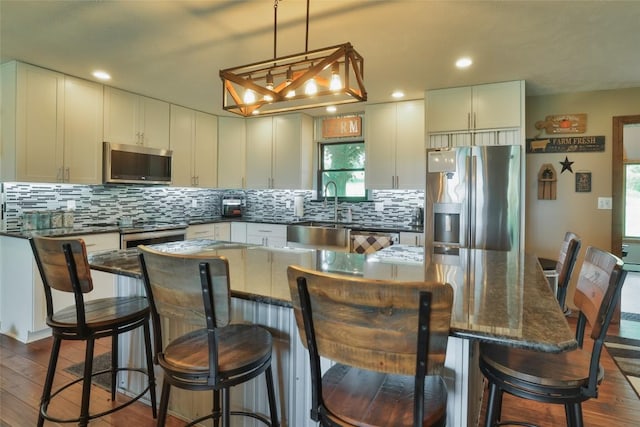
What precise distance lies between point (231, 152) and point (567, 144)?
4.16m

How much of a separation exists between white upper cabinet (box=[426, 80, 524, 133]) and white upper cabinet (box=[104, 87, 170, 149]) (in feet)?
10.2

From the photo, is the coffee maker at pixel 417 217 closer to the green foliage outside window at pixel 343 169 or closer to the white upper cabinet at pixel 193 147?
the green foliage outside window at pixel 343 169

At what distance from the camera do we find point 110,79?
3527 millimetres

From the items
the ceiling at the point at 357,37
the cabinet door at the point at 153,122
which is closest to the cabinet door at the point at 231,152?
the cabinet door at the point at 153,122

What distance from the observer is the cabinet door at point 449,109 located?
3619 mm

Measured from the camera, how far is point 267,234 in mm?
4832

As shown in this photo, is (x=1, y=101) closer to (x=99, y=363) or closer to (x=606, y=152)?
(x=99, y=363)

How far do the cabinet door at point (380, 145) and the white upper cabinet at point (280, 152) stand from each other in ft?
3.03

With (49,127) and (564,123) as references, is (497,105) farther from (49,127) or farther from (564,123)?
(49,127)

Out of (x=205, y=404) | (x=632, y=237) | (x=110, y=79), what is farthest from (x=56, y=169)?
(x=632, y=237)

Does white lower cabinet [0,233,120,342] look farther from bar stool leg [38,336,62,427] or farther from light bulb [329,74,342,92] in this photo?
light bulb [329,74,342,92]

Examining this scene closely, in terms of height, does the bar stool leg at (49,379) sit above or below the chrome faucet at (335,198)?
below

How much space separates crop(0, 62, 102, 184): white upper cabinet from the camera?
3090 mm

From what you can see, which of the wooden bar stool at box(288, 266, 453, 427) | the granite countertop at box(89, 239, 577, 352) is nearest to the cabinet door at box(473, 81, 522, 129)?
the granite countertop at box(89, 239, 577, 352)
